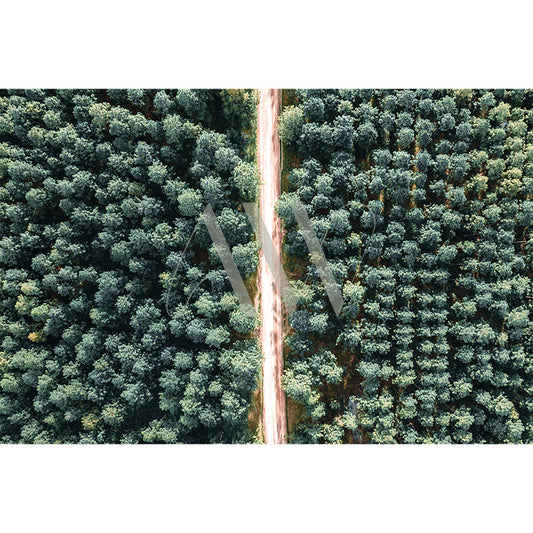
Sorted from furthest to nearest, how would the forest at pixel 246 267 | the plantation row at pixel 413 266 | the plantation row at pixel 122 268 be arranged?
the plantation row at pixel 413 266 → the forest at pixel 246 267 → the plantation row at pixel 122 268

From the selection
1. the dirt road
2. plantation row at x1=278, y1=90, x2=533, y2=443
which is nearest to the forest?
plantation row at x1=278, y1=90, x2=533, y2=443

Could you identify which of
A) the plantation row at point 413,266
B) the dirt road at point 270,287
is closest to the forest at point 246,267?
the plantation row at point 413,266

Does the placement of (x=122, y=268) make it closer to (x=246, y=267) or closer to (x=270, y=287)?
(x=246, y=267)

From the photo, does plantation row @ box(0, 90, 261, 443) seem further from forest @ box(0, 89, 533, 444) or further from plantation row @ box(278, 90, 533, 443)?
plantation row @ box(278, 90, 533, 443)

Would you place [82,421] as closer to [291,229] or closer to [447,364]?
[291,229]

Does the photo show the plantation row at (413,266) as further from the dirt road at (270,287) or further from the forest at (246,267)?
the dirt road at (270,287)

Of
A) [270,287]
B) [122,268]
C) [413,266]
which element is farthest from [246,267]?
[413,266]
